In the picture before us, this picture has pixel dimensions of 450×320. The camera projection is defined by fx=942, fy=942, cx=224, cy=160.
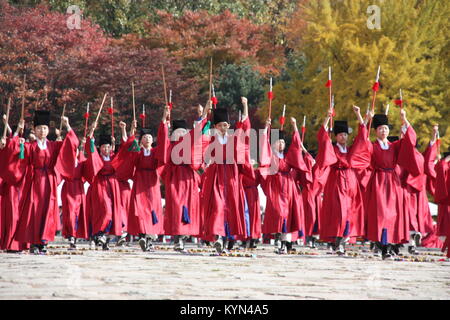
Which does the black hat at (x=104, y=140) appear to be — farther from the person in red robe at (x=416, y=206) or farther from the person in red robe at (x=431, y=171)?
the person in red robe at (x=431, y=171)

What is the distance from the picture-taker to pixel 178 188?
14422 millimetres

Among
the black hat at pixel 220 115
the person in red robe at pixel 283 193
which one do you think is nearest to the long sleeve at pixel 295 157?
the person in red robe at pixel 283 193

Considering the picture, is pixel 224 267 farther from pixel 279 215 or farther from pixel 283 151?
pixel 283 151

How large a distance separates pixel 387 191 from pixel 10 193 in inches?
222

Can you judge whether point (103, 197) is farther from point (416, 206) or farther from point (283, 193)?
point (416, 206)

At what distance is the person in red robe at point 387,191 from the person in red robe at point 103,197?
16.0 ft

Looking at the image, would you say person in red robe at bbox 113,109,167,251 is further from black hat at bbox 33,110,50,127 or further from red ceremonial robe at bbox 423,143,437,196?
red ceremonial robe at bbox 423,143,437,196

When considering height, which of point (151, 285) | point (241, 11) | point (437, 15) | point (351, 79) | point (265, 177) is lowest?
point (151, 285)

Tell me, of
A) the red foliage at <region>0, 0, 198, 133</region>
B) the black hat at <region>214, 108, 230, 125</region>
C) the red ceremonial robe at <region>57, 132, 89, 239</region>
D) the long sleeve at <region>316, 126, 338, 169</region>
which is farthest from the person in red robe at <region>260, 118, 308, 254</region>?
the red foliage at <region>0, 0, 198, 133</region>

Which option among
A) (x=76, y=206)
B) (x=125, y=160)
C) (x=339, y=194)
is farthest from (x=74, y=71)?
(x=339, y=194)

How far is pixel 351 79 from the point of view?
98.5 ft

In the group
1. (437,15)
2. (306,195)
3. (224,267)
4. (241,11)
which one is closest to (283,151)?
(306,195)

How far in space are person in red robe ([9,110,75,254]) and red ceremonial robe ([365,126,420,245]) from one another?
4452 millimetres

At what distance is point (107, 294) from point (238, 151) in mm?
5830
